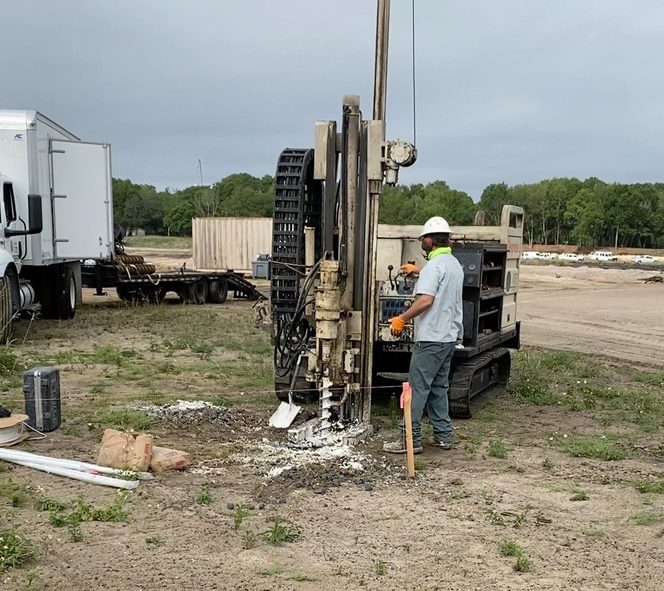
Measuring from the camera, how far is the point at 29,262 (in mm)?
15211

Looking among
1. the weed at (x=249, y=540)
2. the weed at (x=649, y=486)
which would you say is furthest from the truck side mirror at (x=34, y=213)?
the weed at (x=649, y=486)

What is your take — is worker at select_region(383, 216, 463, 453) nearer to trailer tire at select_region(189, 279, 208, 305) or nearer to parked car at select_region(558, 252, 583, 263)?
trailer tire at select_region(189, 279, 208, 305)

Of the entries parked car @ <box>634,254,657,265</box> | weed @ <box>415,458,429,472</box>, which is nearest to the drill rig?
weed @ <box>415,458,429,472</box>

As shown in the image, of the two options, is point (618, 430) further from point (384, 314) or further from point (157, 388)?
point (157, 388)

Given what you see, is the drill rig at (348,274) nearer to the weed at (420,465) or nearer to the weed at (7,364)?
the weed at (420,465)

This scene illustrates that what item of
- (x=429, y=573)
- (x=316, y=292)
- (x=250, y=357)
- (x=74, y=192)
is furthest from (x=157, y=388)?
(x=74, y=192)

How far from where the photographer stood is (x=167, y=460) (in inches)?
249

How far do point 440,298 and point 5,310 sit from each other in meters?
8.81

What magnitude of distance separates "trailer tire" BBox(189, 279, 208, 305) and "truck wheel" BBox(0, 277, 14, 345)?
9008mm

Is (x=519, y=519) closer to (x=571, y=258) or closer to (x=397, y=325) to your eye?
(x=397, y=325)

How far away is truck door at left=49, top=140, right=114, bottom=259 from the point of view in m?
15.8

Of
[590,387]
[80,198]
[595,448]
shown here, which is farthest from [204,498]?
[80,198]

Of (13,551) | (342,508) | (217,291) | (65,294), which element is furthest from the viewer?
(217,291)

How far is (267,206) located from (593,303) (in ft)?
187
